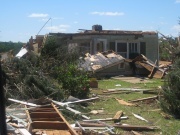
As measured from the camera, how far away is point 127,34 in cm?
3328

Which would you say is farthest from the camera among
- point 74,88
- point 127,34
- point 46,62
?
point 127,34

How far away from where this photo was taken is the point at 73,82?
15.4 metres

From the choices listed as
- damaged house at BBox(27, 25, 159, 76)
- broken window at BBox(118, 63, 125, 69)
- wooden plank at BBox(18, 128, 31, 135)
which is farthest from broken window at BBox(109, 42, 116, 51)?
wooden plank at BBox(18, 128, 31, 135)

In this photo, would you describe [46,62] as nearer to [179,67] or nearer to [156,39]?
[179,67]

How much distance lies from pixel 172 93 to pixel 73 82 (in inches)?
202

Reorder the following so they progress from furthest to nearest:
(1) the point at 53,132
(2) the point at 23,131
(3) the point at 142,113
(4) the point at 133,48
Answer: (4) the point at 133,48, (3) the point at 142,113, (1) the point at 53,132, (2) the point at 23,131

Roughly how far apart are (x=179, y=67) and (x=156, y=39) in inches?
924

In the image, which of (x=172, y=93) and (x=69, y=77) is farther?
(x=69, y=77)

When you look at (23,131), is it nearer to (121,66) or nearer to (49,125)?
(49,125)

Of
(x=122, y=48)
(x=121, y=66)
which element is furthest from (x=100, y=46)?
(x=121, y=66)

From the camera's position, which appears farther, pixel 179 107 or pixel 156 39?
pixel 156 39

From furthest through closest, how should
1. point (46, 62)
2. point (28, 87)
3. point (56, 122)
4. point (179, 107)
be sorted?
point (46, 62), point (28, 87), point (179, 107), point (56, 122)

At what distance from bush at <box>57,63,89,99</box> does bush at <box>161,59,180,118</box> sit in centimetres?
431

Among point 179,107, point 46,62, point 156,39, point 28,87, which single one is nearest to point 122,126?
point 179,107
